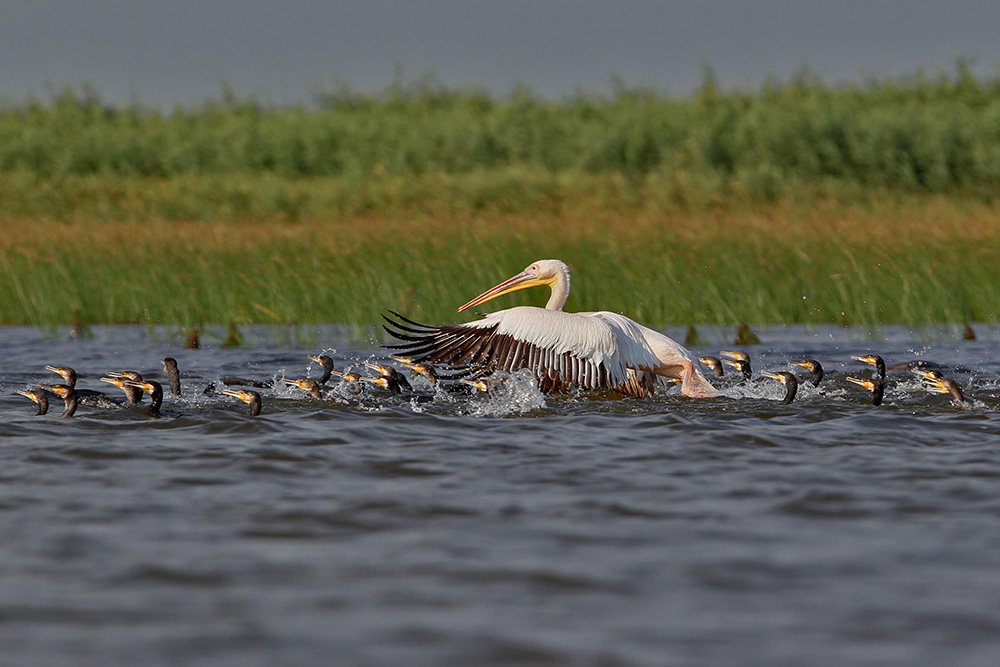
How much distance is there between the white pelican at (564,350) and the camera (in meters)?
8.90

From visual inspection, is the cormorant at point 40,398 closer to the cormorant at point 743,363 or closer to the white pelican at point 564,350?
the white pelican at point 564,350

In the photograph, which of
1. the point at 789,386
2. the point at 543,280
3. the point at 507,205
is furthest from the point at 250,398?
the point at 507,205

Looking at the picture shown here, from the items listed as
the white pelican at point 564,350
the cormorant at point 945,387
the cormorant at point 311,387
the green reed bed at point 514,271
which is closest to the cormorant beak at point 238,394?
the cormorant at point 311,387

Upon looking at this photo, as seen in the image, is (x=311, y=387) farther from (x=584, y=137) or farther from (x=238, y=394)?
(x=584, y=137)

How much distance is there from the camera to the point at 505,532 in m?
5.30

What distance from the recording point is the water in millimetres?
4027

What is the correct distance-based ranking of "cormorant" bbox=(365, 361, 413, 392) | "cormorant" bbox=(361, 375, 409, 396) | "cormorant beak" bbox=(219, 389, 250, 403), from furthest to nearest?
"cormorant" bbox=(365, 361, 413, 392) < "cormorant" bbox=(361, 375, 409, 396) < "cormorant beak" bbox=(219, 389, 250, 403)

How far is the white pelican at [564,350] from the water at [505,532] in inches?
9.1

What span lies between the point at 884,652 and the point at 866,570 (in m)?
0.86

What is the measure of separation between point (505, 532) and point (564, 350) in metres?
3.69

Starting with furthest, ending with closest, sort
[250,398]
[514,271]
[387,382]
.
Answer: [514,271], [387,382], [250,398]

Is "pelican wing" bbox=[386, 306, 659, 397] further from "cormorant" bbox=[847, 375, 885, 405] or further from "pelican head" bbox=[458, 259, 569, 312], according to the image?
"cormorant" bbox=[847, 375, 885, 405]

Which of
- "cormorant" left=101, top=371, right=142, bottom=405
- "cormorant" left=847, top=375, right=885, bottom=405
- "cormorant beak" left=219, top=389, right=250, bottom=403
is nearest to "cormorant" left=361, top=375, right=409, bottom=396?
"cormorant beak" left=219, top=389, right=250, bottom=403

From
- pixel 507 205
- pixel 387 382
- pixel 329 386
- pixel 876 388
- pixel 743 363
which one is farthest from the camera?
pixel 507 205
